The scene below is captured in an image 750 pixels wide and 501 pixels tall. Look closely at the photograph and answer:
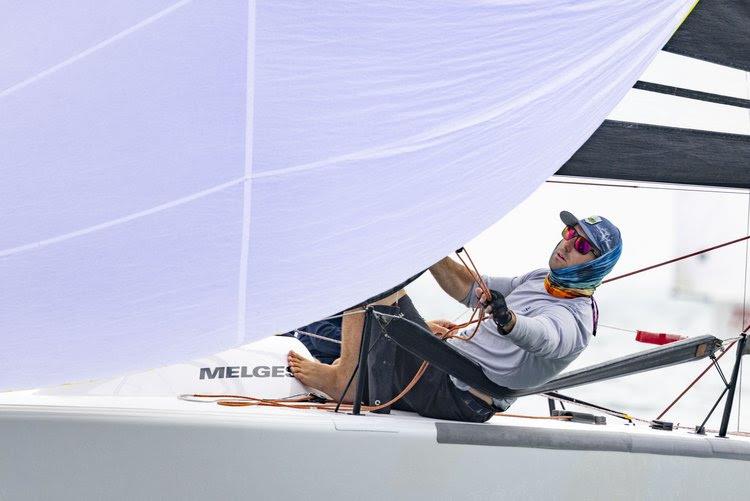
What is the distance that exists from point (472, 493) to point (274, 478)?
1.42 ft

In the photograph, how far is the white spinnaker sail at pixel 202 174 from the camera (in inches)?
69.4

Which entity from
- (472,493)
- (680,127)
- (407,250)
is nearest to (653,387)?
(680,127)

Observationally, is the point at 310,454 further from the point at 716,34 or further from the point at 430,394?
the point at 716,34

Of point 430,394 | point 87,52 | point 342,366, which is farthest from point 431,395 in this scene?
point 87,52

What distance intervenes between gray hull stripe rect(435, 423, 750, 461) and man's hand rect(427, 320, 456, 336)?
35cm

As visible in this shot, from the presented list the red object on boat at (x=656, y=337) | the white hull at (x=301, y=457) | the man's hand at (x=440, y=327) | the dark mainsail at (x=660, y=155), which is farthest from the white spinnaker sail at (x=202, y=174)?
the red object on boat at (x=656, y=337)

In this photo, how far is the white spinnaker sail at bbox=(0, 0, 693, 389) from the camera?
5.79ft

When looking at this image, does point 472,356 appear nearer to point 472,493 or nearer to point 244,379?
point 472,493

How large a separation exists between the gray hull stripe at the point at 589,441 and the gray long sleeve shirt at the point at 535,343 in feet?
0.43

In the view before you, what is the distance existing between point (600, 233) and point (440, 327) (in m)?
0.47

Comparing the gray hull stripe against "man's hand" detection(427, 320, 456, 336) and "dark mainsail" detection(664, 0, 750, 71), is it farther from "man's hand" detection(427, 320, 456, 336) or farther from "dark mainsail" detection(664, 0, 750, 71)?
"dark mainsail" detection(664, 0, 750, 71)

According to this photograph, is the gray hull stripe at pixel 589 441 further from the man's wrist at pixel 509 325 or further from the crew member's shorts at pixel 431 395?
the man's wrist at pixel 509 325

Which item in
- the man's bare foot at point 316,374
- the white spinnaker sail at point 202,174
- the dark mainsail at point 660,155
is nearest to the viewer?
the white spinnaker sail at point 202,174

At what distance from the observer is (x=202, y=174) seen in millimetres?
1767
